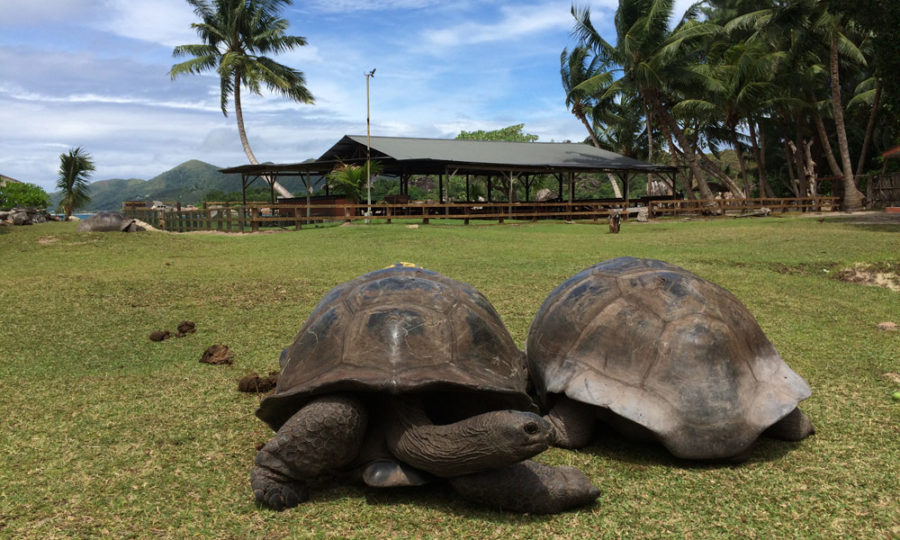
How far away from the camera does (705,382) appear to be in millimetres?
3092

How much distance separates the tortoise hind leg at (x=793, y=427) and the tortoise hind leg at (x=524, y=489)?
1.39 m

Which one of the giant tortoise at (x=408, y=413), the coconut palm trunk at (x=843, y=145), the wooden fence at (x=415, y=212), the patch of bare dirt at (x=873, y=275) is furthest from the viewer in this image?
the coconut palm trunk at (x=843, y=145)

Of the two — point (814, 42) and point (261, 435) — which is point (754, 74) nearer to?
point (814, 42)

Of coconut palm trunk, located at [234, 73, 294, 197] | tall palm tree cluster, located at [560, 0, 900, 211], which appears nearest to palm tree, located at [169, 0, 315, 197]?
coconut palm trunk, located at [234, 73, 294, 197]

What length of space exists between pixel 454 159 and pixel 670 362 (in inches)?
1025

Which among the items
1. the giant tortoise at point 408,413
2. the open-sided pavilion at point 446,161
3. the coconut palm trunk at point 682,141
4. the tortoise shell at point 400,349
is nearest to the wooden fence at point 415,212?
the open-sided pavilion at point 446,161

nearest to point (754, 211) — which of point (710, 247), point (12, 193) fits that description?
point (710, 247)

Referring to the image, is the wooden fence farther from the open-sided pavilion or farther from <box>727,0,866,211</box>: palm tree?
<box>727,0,866,211</box>: palm tree

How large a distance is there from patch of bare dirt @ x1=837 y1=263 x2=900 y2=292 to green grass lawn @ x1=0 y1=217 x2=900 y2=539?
0.23 meters

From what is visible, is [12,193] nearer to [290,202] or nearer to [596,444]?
[290,202]

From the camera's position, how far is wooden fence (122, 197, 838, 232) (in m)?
24.4

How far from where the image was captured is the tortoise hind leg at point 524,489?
264cm

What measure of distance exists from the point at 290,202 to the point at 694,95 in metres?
23.0

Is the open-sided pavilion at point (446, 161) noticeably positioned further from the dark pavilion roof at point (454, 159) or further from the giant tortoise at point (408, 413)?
the giant tortoise at point (408, 413)
